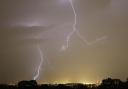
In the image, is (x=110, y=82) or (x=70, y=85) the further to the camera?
(x=70, y=85)

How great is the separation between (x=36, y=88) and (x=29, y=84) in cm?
192

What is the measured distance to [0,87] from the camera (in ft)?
197

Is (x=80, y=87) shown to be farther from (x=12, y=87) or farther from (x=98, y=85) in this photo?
(x=12, y=87)

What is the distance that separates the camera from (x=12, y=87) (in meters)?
58.0

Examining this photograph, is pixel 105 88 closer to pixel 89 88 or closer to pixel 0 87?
pixel 89 88

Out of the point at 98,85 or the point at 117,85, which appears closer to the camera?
the point at 117,85

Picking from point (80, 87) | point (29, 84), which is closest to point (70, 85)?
point (80, 87)

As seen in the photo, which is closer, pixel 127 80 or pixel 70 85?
pixel 127 80

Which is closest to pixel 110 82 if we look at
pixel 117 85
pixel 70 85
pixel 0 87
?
pixel 117 85

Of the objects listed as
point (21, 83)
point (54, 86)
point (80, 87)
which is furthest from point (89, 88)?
point (21, 83)

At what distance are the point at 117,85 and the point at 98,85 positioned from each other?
15.6ft

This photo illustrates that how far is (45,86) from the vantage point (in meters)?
61.2

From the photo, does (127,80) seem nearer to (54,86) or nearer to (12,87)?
(54,86)

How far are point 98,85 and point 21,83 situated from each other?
36.0ft
